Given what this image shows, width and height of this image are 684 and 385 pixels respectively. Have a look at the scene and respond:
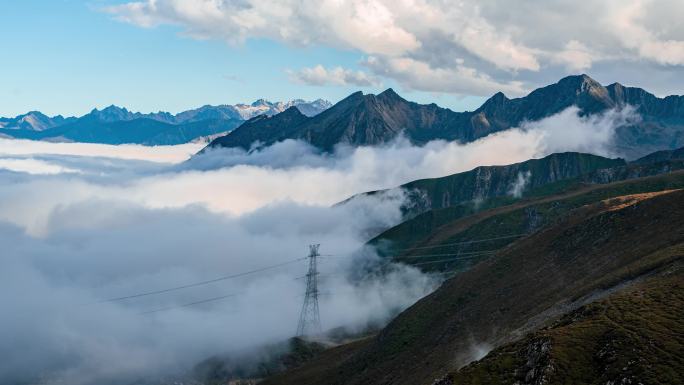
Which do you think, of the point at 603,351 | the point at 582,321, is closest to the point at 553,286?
the point at 582,321

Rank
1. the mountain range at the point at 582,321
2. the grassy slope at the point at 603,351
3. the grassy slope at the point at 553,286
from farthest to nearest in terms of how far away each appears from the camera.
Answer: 1. the grassy slope at the point at 553,286
2. the mountain range at the point at 582,321
3. the grassy slope at the point at 603,351

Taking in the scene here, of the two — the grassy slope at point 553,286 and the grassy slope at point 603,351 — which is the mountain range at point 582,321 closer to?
the grassy slope at point 603,351

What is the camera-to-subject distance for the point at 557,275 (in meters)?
179

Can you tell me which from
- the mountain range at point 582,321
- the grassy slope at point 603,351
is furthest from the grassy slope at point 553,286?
the grassy slope at point 603,351

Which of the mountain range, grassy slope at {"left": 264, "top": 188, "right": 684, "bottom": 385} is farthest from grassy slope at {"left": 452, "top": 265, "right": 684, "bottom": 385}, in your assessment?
grassy slope at {"left": 264, "top": 188, "right": 684, "bottom": 385}

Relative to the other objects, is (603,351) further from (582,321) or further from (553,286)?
(553,286)

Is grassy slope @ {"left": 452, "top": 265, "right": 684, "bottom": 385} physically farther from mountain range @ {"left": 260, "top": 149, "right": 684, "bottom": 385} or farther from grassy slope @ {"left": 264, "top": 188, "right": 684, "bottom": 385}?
grassy slope @ {"left": 264, "top": 188, "right": 684, "bottom": 385}

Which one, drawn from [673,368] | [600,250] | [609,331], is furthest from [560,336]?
[600,250]

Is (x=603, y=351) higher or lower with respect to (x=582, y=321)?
lower

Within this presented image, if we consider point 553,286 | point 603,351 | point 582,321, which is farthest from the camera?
point 553,286

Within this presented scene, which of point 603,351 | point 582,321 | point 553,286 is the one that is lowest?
point 553,286

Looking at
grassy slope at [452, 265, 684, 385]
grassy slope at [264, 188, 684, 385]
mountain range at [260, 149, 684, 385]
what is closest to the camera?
grassy slope at [452, 265, 684, 385]

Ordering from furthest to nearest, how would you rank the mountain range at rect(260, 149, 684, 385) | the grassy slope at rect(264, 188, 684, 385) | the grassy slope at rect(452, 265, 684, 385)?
the grassy slope at rect(264, 188, 684, 385) < the mountain range at rect(260, 149, 684, 385) < the grassy slope at rect(452, 265, 684, 385)

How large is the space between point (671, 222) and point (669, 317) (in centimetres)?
9195
